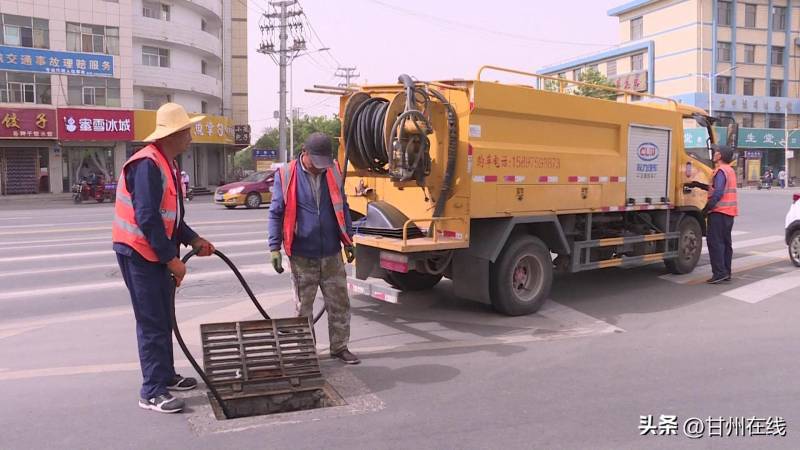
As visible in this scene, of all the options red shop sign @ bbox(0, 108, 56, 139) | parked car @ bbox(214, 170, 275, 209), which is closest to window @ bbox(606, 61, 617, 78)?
parked car @ bbox(214, 170, 275, 209)

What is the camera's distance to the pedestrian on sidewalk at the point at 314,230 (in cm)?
509

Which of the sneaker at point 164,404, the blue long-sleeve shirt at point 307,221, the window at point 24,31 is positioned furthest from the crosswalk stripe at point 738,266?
the window at point 24,31

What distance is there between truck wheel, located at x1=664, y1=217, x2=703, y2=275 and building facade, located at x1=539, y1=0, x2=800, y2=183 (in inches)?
1753

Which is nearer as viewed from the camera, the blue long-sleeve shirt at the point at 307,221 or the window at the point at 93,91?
the blue long-sleeve shirt at the point at 307,221

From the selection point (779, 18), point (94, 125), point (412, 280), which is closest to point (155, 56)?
point (94, 125)

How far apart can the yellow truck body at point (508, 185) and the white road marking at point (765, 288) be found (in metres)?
1.19

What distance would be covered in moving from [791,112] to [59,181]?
55949 millimetres

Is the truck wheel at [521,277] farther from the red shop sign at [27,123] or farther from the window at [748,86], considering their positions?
the window at [748,86]

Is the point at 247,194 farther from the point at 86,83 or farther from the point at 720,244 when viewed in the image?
the point at 720,244

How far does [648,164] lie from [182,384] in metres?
6.64

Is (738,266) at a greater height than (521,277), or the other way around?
(521,277)

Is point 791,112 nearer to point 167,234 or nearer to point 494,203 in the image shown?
point 494,203

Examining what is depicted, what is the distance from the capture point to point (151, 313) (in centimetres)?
417

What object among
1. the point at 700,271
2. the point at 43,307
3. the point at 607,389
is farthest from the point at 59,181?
the point at 607,389
